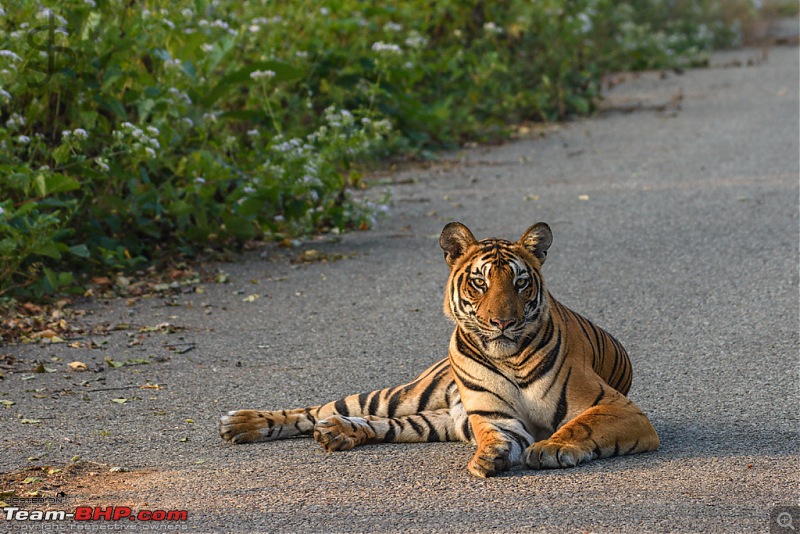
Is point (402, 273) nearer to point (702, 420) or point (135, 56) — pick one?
point (135, 56)

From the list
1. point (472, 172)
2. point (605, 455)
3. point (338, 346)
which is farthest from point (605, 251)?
point (605, 455)

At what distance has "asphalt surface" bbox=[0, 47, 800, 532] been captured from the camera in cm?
453

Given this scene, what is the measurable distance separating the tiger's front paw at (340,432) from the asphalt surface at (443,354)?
63mm

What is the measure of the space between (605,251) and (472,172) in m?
3.84

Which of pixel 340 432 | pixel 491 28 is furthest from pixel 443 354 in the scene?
pixel 491 28

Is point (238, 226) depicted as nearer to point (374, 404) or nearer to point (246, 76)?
point (246, 76)

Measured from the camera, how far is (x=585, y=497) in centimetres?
452

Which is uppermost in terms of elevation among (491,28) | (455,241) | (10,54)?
(10,54)

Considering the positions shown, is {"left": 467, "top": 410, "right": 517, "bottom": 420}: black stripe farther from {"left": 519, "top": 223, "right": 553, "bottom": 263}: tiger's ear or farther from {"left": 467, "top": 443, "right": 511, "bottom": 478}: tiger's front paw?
{"left": 519, "top": 223, "right": 553, "bottom": 263}: tiger's ear

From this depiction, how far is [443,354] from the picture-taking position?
23.0ft

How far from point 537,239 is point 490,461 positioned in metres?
1.00

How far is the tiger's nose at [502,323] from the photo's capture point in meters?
4.94

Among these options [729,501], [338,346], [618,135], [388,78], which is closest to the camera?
[729,501]

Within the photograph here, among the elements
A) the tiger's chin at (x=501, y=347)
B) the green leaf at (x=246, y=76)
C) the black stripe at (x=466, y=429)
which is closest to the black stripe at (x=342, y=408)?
the black stripe at (x=466, y=429)
